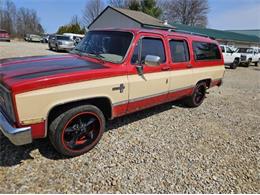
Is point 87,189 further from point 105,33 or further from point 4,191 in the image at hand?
point 105,33

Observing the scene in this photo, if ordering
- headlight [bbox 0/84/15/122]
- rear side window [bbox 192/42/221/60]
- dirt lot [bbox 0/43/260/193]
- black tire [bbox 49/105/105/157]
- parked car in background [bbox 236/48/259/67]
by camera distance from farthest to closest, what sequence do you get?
parked car in background [bbox 236/48/259/67] → rear side window [bbox 192/42/221/60] → black tire [bbox 49/105/105/157] → dirt lot [bbox 0/43/260/193] → headlight [bbox 0/84/15/122]

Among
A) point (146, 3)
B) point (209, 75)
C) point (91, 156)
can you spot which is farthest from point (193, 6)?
point (91, 156)

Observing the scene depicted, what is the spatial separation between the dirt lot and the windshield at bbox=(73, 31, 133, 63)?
1.49 m

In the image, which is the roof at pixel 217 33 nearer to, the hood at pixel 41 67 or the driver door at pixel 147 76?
the driver door at pixel 147 76

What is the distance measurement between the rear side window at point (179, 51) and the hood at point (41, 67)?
1918 millimetres

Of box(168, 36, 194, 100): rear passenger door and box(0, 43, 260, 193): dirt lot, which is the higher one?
box(168, 36, 194, 100): rear passenger door

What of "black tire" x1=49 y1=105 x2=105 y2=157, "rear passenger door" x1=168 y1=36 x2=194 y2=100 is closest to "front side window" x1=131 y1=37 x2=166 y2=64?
"rear passenger door" x1=168 y1=36 x2=194 y2=100

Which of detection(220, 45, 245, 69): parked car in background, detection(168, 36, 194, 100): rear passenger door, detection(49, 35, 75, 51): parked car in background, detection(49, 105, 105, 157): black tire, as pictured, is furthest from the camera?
detection(49, 35, 75, 51): parked car in background

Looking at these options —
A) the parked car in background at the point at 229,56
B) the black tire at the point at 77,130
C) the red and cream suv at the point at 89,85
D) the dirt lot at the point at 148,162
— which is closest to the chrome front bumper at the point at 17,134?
the red and cream suv at the point at 89,85

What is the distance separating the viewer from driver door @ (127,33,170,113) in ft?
12.3

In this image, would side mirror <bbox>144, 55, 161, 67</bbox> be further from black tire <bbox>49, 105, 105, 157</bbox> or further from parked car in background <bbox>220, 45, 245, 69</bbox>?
parked car in background <bbox>220, 45, 245, 69</bbox>

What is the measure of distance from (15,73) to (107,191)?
201 centimetres

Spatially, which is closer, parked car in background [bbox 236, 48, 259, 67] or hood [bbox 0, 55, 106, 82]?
hood [bbox 0, 55, 106, 82]

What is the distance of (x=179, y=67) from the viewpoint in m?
4.75
